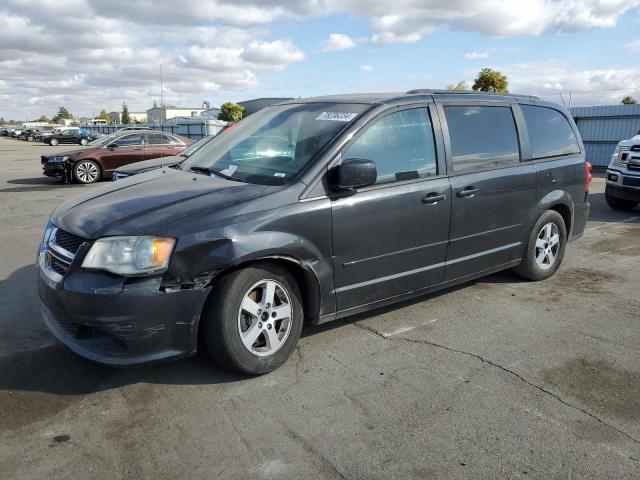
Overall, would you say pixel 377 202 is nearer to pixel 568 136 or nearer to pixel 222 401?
pixel 222 401

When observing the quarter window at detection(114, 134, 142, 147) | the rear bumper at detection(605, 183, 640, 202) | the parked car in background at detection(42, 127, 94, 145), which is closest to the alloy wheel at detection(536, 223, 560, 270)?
the rear bumper at detection(605, 183, 640, 202)

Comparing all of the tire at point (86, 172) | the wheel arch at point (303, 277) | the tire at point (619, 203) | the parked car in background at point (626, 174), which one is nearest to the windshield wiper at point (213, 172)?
the wheel arch at point (303, 277)

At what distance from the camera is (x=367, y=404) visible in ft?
10.9

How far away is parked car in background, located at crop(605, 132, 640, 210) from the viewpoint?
385 inches

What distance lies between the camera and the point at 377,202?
402cm

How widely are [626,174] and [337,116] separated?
784 cm

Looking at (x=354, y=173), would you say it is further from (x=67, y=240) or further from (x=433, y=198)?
(x=67, y=240)

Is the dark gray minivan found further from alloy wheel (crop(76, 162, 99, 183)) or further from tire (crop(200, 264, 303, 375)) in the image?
alloy wheel (crop(76, 162, 99, 183))

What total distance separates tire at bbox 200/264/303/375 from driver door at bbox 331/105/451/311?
1.38ft

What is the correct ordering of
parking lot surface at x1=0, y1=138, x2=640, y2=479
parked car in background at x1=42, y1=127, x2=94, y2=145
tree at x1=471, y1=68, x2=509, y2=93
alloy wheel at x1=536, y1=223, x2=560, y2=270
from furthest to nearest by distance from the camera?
parked car in background at x1=42, y1=127, x2=94, y2=145 → tree at x1=471, y1=68, x2=509, y2=93 → alloy wheel at x1=536, y1=223, x2=560, y2=270 → parking lot surface at x1=0, y1=138, x2=640, y2=479

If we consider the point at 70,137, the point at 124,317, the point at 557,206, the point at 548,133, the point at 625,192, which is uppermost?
the point at 70,137

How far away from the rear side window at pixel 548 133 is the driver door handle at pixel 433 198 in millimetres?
1510

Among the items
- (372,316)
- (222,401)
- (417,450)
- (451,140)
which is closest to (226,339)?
(222,401)

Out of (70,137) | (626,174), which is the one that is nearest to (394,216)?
(626,174)
